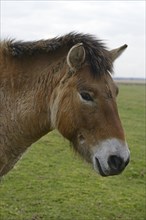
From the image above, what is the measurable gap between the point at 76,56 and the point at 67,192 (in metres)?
5.54

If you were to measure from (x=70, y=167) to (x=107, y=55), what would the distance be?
7.42m

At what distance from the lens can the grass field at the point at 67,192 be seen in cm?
838

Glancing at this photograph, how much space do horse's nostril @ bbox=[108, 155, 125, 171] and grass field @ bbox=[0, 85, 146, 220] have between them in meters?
3.28

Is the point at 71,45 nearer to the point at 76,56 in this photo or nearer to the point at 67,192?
the point at 76,56

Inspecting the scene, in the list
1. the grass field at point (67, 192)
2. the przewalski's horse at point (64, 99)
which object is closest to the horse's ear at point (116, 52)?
the przewalski's horse at point (64, 99)

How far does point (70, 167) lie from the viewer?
12.1 meters

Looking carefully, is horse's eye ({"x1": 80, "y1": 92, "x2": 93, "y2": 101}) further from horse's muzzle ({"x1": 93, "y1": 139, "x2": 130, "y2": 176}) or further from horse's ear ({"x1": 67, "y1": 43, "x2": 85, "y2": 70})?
horse's muzzle ({"x1": 93, "y1": 139, "x2": 130, "y2": 176})

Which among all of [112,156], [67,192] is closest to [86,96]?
[112,156]

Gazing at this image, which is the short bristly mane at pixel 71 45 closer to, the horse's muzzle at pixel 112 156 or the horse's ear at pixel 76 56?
the horse's ear at pixel 76 56

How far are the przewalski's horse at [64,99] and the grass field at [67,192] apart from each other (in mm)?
2618

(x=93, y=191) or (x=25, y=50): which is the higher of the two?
(x=25, y=50)

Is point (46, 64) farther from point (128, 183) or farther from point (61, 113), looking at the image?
point (128, 183)

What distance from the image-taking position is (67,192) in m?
9.66

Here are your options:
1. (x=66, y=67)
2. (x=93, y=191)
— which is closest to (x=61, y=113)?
(x=66, y=67)
